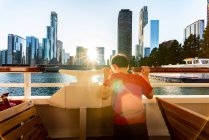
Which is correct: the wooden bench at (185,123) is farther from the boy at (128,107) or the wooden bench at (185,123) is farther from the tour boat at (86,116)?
the tour boat at (86,116)

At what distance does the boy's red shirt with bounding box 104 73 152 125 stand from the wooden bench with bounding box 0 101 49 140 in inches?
35.9

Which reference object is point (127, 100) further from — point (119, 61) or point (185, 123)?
point (185, 123)

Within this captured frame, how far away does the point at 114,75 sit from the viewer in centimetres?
296

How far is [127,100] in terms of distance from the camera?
2871 millimetres

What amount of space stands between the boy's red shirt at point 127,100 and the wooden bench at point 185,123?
10.0 inches

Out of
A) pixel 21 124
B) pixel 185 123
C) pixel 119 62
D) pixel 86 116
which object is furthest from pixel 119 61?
pixel 86 116

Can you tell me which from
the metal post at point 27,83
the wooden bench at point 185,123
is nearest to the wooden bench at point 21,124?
the metal post at point 27,83

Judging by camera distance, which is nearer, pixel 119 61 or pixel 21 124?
pixel 21 124

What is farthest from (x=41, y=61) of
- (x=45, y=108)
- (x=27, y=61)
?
(x=45, y=108)

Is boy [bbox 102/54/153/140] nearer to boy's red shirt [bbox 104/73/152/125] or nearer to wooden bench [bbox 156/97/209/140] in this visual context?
boy's red shirt [bbox 104/73/152/125]

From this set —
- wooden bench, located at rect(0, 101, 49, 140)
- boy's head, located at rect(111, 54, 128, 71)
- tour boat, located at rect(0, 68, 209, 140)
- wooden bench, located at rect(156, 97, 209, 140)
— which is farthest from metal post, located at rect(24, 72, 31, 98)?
wooden bench, located at rect(156, 97, 209, 140)

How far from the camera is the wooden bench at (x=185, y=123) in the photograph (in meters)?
1.85

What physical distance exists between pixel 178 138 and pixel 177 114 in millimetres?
340

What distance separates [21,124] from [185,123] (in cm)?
165
